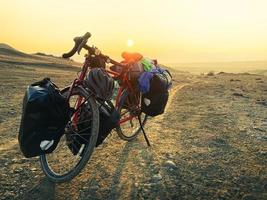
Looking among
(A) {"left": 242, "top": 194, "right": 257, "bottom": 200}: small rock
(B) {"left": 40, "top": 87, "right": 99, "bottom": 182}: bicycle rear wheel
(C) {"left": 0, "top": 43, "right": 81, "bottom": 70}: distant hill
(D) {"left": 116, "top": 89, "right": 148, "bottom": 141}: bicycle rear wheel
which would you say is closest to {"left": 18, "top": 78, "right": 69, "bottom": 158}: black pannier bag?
(B) {"left": 40, "top": 87, "right": 99, "bottom": 182}: bicycle rear wheel

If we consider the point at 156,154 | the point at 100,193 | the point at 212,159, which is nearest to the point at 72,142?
the point at 100,193

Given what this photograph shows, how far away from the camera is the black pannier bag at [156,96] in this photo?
23.6ft

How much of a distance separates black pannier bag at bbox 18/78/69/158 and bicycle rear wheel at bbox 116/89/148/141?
184 cm

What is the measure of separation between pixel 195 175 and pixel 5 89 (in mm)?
12438

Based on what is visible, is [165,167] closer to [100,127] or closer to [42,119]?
[100,127]

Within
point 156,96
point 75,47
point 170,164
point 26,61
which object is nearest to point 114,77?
point 156,96

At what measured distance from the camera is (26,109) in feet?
17.5

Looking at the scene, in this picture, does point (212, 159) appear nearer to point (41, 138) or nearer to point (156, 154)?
point (156, 154)

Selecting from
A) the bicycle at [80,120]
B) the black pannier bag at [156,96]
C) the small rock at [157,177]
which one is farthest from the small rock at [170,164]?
the bicycle at [80,120]

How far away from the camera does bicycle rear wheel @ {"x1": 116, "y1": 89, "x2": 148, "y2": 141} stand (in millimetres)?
7268

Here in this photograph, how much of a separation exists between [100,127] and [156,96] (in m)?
1.94

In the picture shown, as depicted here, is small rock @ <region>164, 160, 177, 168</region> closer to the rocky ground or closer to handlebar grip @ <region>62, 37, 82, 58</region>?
the rocky ground

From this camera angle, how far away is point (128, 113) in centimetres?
771

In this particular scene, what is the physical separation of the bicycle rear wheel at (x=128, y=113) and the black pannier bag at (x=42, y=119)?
1839 millimetres
